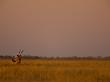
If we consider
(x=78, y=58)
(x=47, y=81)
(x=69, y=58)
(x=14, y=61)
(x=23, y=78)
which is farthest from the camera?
(x=69, y=58)

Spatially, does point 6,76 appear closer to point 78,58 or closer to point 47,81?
point 47,81

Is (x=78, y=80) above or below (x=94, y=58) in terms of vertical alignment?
below

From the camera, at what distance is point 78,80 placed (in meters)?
13.6

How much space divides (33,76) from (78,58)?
808 inches

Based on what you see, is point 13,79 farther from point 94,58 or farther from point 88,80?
point 94,58

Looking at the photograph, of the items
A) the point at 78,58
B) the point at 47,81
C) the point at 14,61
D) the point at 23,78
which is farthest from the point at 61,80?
the point at 78,58

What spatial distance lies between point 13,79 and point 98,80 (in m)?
2.77

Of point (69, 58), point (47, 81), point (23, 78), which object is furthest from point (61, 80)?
point (69, 58)

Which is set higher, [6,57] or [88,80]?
[6,57]

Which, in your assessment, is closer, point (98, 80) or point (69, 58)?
point (98, 80)

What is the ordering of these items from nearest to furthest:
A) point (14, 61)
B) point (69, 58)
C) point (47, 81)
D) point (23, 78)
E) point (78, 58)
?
point (47, 81) < point (23, 78) < point (14, 61) < point (78, 58) < point (69, 58)

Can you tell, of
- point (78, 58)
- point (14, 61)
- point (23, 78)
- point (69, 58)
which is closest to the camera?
point (23, 78)

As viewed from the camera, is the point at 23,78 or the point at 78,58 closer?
the point at 23,78

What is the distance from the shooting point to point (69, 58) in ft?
124
